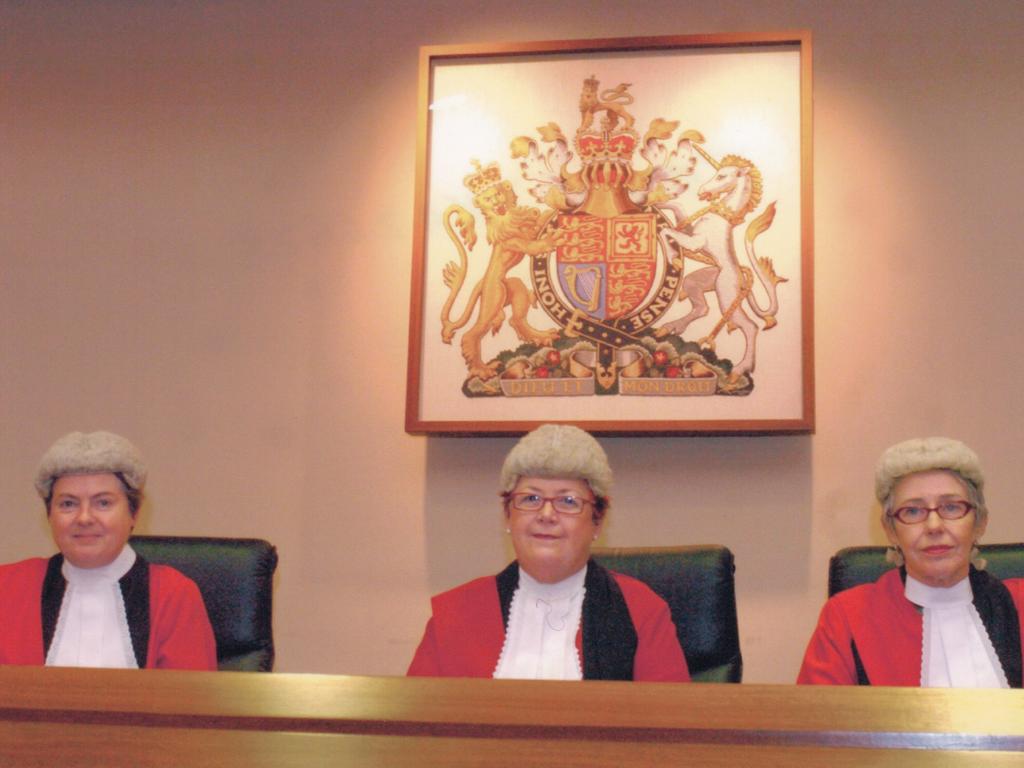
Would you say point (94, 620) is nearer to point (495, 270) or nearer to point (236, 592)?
point (236, 592)

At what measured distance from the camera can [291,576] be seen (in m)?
3.22

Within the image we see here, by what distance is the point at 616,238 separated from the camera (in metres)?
3.17

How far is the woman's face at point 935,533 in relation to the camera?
231 cm

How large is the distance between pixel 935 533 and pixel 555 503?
76 cm

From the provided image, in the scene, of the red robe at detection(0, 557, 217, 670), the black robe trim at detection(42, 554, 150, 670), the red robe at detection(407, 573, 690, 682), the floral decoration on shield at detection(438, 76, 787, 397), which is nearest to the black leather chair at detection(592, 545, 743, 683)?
the red robe at detection(407, 573, 690, 682)

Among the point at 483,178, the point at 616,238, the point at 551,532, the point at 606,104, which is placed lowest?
the point at 551,532

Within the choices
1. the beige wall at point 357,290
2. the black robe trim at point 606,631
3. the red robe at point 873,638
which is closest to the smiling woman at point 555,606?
the black robe trim at point 606,631

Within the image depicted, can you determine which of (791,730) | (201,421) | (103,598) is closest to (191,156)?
(201,421)

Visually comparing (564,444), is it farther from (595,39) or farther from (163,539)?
(595,39)

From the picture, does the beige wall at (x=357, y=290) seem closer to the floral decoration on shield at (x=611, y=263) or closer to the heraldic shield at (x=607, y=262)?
the floral decoration on shield at (x=611, y=263)

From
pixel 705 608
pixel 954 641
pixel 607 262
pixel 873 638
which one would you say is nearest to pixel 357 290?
pixel 607 262

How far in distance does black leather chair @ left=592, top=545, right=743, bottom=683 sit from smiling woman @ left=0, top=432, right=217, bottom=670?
3.33 feet

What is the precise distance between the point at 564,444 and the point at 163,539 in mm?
981

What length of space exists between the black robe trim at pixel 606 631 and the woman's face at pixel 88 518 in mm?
857
